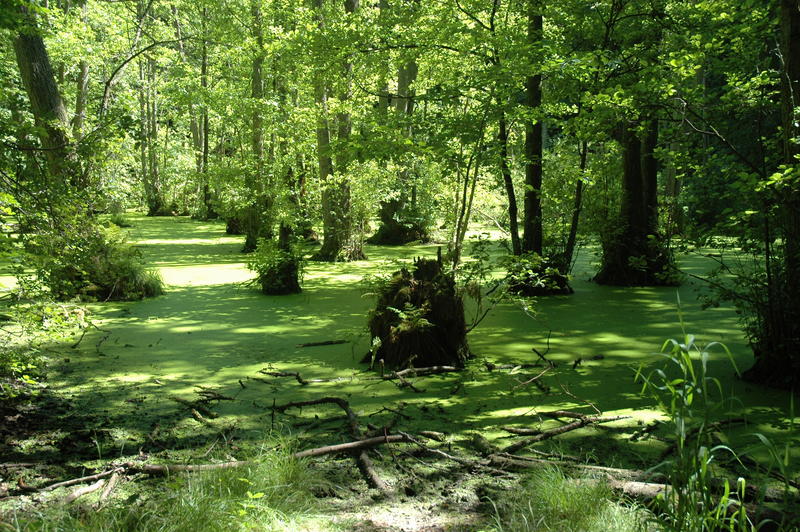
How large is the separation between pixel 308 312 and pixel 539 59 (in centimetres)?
388

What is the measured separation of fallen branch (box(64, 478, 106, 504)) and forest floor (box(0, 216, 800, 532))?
0.47 metres

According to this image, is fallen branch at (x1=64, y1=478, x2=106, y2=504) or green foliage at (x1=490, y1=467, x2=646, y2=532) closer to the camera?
green foliage at (x1=490, y1=467, x2=646, y2=532)

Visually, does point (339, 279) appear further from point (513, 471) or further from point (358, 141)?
point (513, 471)

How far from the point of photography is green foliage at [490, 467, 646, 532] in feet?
8.02

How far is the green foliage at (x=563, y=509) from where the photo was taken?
2.44 meters

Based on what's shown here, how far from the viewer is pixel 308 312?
7.73m

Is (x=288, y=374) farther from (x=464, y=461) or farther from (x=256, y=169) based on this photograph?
(x=256, y=169)

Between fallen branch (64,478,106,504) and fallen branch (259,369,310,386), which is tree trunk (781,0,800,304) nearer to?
fallen branch (259,369,310,386)

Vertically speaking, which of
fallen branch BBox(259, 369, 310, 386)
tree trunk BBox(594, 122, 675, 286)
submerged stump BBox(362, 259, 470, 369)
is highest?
tree trunk BBox(594, 122, 675, 286)

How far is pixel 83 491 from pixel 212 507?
28.1 inches

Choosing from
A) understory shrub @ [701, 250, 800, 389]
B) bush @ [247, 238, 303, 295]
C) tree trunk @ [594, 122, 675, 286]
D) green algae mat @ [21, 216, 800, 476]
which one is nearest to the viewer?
green algae mat @ [21, 216, 800, 476]

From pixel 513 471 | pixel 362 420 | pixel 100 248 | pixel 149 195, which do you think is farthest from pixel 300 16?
pixel 149 195

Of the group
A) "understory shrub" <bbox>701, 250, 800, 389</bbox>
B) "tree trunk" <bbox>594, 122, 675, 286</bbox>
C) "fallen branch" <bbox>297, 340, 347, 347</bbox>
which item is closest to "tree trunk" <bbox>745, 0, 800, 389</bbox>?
"understory shrub" <bbox>701, 250, 800, 389</bbox>

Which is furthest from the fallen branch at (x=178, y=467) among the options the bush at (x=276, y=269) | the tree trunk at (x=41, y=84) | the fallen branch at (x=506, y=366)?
the bush at (x=276, y=269)
